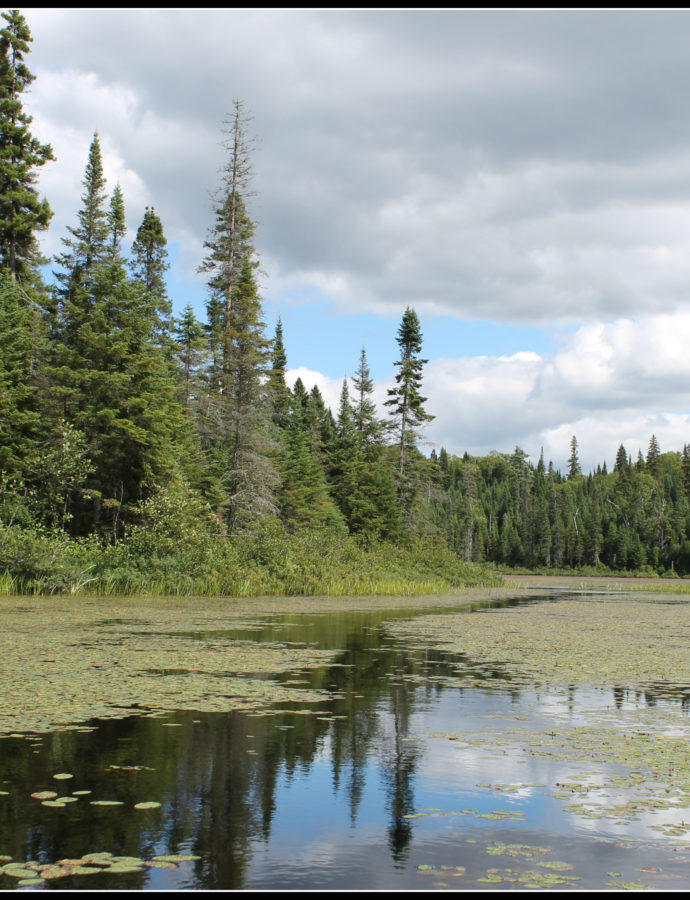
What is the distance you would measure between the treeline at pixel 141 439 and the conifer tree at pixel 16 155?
0.09m

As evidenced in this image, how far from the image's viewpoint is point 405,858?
5102 mm

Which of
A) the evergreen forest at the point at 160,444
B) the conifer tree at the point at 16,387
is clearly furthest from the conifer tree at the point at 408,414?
the conifer tree at the point at 16,387

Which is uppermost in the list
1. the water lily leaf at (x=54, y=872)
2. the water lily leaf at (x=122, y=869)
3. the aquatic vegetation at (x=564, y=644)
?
the water lily leaf at (x=54, y=872)

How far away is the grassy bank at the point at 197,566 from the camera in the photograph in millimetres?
24406

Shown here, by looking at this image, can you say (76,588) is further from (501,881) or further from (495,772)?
(501,881)

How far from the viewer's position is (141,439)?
30328mm

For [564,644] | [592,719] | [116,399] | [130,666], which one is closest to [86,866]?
[592,719]

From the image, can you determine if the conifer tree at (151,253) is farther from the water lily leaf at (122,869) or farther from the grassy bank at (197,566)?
the water lily leaf at (122,869)

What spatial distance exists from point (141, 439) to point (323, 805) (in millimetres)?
25579

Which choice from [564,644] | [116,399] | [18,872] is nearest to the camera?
[18,872]

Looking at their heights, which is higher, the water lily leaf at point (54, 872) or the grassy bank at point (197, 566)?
the grassy bank at point (197, 566)

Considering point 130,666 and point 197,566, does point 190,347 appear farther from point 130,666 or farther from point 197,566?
point 130,666

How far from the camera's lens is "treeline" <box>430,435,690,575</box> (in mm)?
112812

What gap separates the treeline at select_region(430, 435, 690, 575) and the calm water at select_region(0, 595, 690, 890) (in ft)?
303
